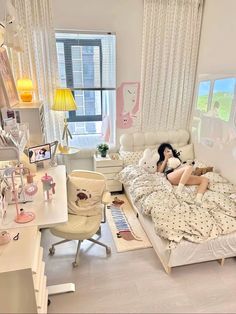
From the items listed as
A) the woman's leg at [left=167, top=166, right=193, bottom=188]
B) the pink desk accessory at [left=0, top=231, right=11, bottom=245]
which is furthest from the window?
the pink desk accessory at [left=0, top=231, right=11, bottom=245]

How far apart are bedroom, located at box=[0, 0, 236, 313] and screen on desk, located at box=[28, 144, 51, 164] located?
3.14ft

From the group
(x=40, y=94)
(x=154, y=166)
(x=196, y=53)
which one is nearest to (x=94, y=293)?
(x=154, y=166)

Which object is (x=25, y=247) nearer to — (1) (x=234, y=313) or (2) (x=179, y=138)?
(1) (x=234, y=313)

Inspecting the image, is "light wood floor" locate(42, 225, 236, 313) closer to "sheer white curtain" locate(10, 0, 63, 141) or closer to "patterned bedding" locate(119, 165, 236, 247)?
"patterned bedding" locate(119, 165, 236, 247)

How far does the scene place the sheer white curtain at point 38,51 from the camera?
2844 mm

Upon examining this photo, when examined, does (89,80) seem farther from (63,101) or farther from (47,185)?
(47,185)

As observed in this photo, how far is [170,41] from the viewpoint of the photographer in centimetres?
333

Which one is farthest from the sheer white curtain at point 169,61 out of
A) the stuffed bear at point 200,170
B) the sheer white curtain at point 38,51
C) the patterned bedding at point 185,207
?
the sheer white curtain at point 38,51

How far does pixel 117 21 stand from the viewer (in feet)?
10.5

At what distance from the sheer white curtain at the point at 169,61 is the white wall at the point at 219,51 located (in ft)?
0.55

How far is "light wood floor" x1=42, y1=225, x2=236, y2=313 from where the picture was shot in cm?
179

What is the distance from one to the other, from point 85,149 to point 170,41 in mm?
2081

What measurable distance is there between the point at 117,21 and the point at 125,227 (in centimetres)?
281

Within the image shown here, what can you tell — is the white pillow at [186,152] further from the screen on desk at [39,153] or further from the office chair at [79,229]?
the screen on desk at [39,153]
